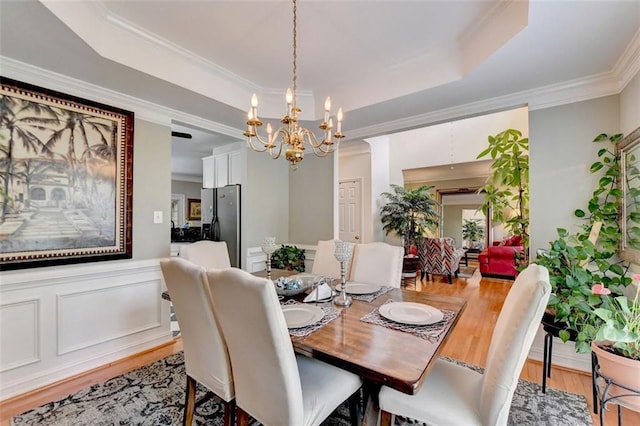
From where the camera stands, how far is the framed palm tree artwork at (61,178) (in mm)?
1938

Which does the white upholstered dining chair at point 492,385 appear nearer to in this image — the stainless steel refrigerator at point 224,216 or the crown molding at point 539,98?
the crown molding at point 539,98

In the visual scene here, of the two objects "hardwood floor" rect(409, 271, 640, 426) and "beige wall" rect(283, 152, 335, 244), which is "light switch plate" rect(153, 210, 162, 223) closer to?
"beige wall" rect(283, 152, 335, 244)

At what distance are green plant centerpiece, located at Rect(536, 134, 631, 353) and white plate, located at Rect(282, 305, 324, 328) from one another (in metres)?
1.49

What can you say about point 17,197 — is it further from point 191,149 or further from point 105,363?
point 191,149

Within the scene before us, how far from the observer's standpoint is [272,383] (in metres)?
1.07

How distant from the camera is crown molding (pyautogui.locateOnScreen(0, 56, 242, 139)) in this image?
196cm

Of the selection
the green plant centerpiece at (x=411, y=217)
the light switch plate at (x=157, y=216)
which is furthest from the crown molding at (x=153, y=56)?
the green plant centerpiece at (x=411, y=217)

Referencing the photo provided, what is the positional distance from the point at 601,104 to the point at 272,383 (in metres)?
3.10

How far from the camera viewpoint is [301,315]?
146 cm

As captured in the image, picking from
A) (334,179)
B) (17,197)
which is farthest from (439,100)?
(17,197)

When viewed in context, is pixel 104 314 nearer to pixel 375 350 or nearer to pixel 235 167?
pixel 235 167

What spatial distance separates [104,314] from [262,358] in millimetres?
2134

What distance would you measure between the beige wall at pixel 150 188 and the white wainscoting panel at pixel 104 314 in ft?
1.15

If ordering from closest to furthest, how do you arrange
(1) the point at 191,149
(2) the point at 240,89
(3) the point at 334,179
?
(2) the point at 240,89 → (3) the point at 334,179 → (1) the point at 191,149
